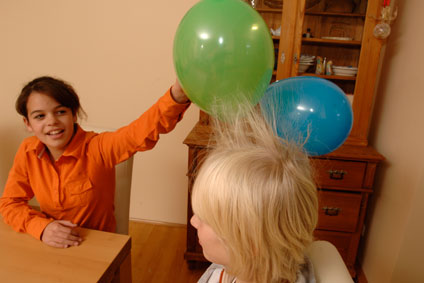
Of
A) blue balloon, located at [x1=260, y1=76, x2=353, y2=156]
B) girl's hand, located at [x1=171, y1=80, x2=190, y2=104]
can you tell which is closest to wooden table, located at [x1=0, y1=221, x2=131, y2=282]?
girl's hand, located at [x1=171, y1=80, x2=190, y2=104]

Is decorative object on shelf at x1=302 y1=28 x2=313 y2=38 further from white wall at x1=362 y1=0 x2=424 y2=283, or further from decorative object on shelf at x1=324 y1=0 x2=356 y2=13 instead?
white wall at x1=362 y1=0 x2=424 y2=283

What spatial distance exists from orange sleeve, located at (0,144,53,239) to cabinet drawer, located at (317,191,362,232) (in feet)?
4.44

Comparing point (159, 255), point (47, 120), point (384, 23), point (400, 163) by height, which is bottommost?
point (159, 255)

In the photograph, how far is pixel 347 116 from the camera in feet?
2.49

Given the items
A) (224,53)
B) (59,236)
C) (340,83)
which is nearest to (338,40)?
(340,83)

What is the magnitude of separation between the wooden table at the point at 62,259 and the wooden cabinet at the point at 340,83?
0.75 m

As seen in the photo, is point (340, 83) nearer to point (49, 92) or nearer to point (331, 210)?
point (331, 210)

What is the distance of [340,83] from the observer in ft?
5.93

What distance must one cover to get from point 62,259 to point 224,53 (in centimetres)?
67

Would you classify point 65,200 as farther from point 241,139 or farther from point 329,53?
point 329,53

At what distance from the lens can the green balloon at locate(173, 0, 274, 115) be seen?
643 millimetres

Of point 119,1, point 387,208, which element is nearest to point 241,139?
point 387,208

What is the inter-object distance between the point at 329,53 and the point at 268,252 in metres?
1.56

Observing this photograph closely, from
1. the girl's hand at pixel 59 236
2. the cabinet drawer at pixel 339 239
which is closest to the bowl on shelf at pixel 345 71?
the cabinet drawer at pixel 339 239
